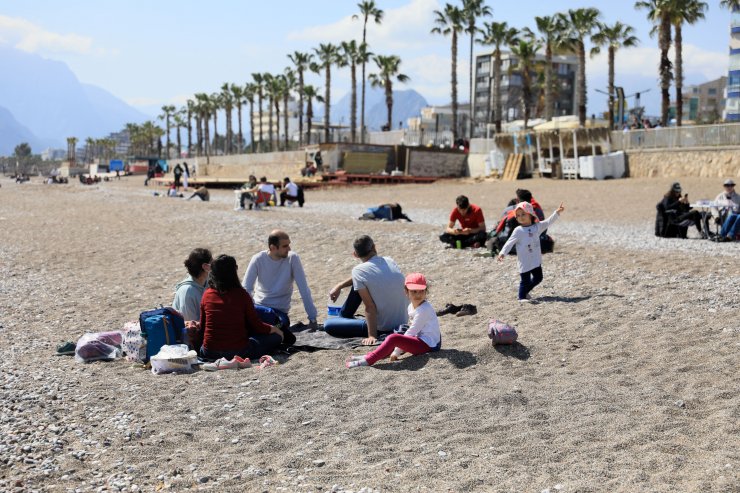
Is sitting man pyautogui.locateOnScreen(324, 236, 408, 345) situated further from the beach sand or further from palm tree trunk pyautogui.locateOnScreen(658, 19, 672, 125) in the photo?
palm tree trunk pyautogui.locateOnScreen(658, 19, 672, 125)

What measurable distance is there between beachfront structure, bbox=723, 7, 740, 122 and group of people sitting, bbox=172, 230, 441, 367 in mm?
50268

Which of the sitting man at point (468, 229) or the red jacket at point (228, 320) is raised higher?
the sitting man at point (468, 229)

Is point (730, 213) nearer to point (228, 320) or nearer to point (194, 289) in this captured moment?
point (194, 289)

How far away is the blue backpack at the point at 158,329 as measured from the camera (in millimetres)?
7457

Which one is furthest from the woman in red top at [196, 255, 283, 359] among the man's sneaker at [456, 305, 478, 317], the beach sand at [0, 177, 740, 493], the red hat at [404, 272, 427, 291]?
the man's sneaker at [456, 305, 478, 317]

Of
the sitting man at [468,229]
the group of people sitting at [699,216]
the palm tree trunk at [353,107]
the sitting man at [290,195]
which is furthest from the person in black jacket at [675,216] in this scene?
the palm tree trunk at [353,107]

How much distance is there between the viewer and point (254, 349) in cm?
750

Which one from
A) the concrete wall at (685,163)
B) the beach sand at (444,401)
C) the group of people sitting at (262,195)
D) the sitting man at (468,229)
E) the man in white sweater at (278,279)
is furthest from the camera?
the concrete wall at (685,163)

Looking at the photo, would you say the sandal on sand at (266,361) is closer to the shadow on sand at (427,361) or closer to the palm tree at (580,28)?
the shadow on sand at (427,361)

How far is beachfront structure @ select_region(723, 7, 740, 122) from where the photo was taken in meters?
52.3

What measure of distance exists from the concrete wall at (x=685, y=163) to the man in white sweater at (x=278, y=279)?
81.2 feet

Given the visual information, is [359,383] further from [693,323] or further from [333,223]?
[333,223]

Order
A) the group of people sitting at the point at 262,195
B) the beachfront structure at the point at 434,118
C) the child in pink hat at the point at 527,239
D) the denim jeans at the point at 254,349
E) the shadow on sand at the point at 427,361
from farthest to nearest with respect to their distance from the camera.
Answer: the beachfront structure at the point at 434,118 → the group of people sitting at the point at 262,195 → the child in pink hat at the point at 527,239 → the denim jeans at the point at 254,349 → the shadow on sand at the point at 427,361

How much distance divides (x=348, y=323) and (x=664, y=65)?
121 ft
